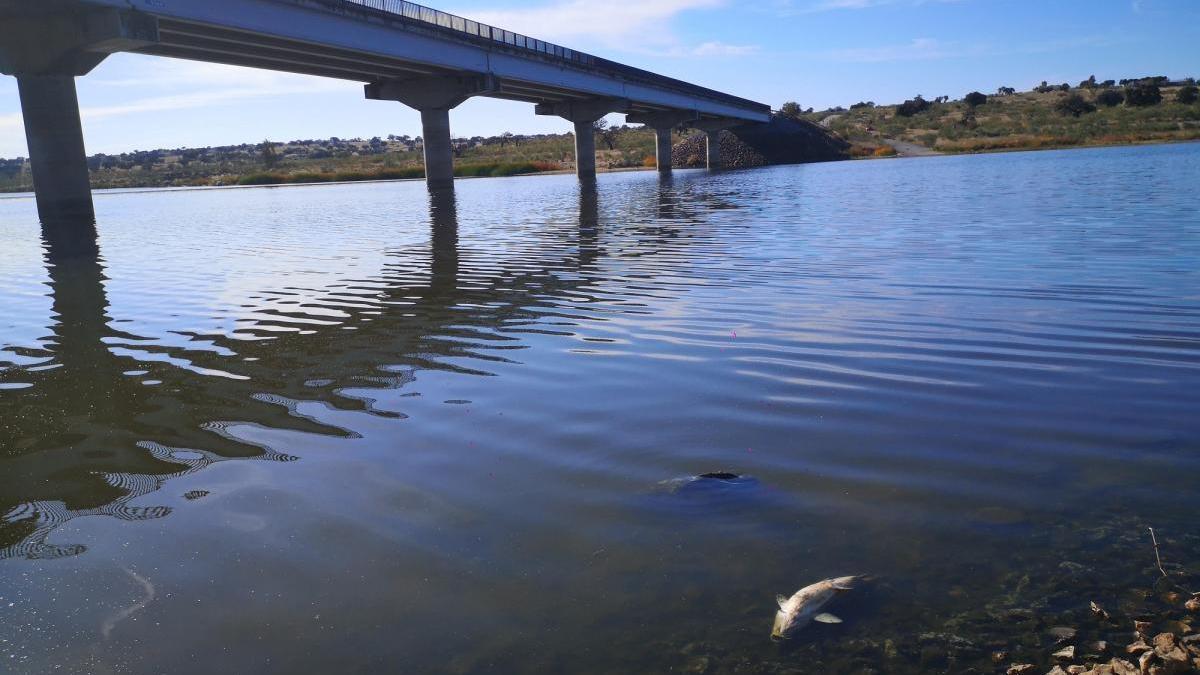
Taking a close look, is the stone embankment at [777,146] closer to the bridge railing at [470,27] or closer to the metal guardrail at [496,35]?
the metal guardrail at [496,35]

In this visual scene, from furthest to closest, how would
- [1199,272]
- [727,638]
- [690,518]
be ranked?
[1199,272] < [690,518] < [727,638]

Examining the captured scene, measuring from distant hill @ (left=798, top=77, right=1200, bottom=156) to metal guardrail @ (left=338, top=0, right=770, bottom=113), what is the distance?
31.0 metres

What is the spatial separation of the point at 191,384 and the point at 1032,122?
337 feet

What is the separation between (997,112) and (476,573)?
123 meters

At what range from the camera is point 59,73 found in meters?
30.9

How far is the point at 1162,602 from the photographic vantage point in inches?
127

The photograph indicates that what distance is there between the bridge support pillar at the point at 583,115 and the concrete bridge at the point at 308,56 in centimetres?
12

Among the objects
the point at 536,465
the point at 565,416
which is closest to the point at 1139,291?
the point at 565,416

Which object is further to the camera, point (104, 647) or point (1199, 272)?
point (1199, 272)

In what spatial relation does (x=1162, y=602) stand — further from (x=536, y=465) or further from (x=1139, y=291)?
(x=1139, y=291)

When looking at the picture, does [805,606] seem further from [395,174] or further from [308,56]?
[395,174]

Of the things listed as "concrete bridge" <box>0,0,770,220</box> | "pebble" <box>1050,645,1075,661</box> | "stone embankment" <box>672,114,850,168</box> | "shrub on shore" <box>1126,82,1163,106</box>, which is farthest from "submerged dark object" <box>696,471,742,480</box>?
"shrub on shore" <box>1126,82,1163,106</box>

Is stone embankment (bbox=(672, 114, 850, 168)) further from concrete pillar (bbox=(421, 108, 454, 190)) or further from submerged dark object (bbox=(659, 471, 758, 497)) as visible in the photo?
submerged dark object (bbox=(659, 471, 758, 497))

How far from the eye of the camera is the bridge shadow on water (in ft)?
16.9
